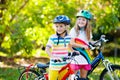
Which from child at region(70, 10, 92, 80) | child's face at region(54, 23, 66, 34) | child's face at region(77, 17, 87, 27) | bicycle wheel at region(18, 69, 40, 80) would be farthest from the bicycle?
child's face at region(54, 23, 66, 34)

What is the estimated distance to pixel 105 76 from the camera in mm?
7527

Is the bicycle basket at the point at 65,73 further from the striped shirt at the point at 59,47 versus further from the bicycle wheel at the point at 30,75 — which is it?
the bicycle wheel at the point at 30,75

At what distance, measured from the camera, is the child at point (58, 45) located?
6355 millimetres

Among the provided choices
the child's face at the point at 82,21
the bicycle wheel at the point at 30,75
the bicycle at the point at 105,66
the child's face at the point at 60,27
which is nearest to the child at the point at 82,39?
the child's face at the point at 82,21

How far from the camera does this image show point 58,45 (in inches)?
253

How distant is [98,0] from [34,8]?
211 cm

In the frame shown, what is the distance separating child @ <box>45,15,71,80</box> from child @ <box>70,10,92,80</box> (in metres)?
0.53

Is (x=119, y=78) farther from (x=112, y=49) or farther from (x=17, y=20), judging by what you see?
(x=112, y=49)

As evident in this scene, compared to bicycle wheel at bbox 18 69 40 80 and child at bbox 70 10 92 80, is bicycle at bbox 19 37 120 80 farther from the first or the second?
child at bbox 70 10 92 80

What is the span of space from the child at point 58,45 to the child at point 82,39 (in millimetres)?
531

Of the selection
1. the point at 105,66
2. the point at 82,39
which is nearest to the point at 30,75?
the point at 82,39

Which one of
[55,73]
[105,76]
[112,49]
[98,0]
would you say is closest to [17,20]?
[98,0]

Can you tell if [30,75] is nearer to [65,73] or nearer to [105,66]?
[65,73]

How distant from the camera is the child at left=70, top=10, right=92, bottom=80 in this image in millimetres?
6968
